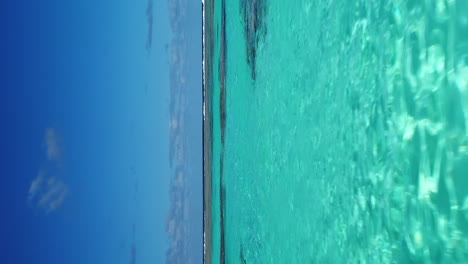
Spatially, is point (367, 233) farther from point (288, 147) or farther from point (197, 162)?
point (197, 162)

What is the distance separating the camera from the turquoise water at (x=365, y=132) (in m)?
0.18

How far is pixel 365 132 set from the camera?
0.25 meters

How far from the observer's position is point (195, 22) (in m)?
1.38

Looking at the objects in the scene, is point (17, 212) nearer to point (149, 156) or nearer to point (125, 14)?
point (149, 156)

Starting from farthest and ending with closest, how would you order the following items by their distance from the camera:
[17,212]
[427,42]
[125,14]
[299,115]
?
[125,14], [17,212], [299,115], [427,42]

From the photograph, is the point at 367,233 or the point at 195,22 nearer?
the point at 367,233

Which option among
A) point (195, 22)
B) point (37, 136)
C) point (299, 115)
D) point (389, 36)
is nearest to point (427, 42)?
point (389, 36)

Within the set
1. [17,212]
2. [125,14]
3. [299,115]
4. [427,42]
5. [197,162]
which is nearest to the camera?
[427,42]

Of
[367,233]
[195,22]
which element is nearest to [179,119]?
[195,22]

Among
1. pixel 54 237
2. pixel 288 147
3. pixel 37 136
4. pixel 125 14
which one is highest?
pixel 125 14

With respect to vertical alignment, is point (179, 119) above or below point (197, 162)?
above

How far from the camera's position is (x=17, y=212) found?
1.14 metres

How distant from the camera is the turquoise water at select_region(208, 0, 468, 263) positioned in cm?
18

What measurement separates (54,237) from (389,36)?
1.12 m
